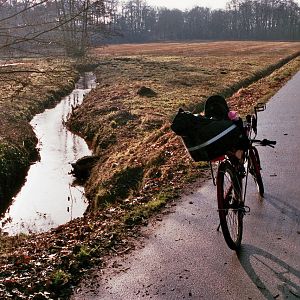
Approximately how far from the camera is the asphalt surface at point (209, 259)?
14.3 feet

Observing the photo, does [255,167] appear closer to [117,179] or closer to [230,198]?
[230,198]

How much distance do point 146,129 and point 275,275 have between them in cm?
1074

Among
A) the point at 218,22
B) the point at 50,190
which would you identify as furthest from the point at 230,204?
the point at 218,22

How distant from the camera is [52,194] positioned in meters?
11.4

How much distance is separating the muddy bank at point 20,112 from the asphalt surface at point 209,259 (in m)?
3.10

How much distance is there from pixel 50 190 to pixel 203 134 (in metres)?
7.92

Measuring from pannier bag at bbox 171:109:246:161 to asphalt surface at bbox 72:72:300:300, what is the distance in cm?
121

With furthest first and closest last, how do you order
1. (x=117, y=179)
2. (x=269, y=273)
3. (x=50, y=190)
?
1. (x=50, y=190)
2. (x=117, y=179)
3. (x=269, y=273)

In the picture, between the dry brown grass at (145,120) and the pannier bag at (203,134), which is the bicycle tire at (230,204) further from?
the dry brown grass at (145,120)

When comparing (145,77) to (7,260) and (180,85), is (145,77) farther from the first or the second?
(7,260)

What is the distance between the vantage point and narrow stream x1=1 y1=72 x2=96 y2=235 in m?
9.63

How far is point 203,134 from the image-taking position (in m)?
4.55

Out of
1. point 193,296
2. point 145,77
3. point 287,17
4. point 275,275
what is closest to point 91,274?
point 193,296

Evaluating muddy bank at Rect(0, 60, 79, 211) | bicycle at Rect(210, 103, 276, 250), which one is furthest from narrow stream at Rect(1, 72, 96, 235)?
bicycle at Rect(210, 103, 276, 250)
